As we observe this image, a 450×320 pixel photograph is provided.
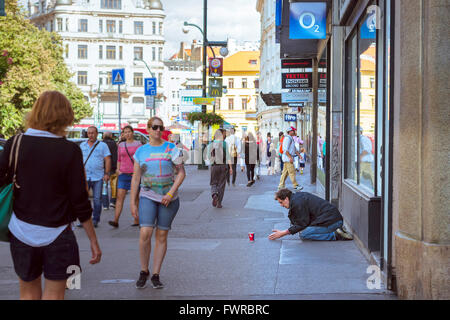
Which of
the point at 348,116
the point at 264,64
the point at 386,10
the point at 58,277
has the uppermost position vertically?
the point at 264,64

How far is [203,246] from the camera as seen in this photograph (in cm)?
955

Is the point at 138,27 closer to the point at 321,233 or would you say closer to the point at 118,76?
the point at 118,76

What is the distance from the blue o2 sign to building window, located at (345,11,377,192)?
2.07 meters

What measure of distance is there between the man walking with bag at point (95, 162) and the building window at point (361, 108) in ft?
13.9

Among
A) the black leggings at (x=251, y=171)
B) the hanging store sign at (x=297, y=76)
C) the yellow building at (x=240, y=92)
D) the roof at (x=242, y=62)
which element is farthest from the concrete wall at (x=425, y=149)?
the roof at (x=242, y=62)

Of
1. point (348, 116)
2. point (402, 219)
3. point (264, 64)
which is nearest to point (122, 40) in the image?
point (264, 64)

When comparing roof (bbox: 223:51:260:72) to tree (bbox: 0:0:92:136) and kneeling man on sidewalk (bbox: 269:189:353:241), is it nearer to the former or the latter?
tree (bbox: 0:0:92:136)

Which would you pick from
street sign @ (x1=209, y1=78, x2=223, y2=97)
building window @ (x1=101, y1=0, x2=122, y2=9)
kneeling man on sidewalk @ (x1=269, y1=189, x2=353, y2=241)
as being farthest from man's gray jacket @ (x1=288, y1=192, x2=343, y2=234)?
building window @ (x1=101, y1=0, x2=122, y2=9)

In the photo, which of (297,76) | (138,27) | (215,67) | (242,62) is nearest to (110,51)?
(138,27)

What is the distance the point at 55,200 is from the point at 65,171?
0.18m

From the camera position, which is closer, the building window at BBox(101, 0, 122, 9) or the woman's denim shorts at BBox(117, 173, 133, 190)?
the woman's denim shorts at BBox(117, 173, 133, 190)

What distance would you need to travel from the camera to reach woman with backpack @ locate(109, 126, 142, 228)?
11.8 meters

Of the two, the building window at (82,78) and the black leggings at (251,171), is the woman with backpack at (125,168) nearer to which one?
the black leggings at (251,171)

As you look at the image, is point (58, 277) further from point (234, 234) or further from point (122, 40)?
point (122, 40)
